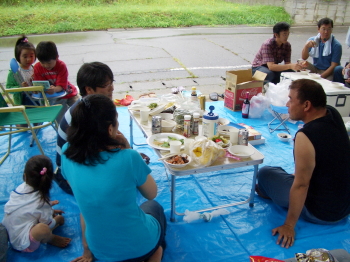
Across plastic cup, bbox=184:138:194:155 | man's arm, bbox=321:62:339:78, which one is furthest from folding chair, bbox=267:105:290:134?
plastic cup, bbox=184:138:194:155

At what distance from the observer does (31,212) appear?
7.01ft

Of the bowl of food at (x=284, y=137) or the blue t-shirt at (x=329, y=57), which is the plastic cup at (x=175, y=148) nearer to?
the bowl of food at (x=284, y=137)

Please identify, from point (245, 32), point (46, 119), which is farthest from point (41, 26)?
point (46, 119)

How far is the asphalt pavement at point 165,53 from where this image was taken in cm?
619

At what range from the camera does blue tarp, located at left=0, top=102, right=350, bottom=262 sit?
219 centimetres

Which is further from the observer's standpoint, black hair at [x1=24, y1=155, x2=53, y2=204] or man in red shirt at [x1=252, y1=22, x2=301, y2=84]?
man in red shirt at [x1=252, y1=22, x2=301, y2=84]

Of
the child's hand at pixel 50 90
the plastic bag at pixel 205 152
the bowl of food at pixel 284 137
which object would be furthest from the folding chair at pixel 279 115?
the child's hand at pixel 50 90

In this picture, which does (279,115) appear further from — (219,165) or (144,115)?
(219,165)

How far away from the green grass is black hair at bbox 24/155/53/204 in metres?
9.67

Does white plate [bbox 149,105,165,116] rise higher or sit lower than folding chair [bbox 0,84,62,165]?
higher

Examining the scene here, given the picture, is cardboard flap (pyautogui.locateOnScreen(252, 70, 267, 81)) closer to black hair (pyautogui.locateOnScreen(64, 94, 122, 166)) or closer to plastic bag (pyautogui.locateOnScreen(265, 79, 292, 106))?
plastic bag (pyautogui.locateOnScreen(265, 79, 292, 106))

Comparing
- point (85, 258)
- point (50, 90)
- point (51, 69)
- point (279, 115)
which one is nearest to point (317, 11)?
point (279, 115)

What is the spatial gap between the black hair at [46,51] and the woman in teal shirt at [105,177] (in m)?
2.49

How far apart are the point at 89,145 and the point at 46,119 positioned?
2.10 metres
